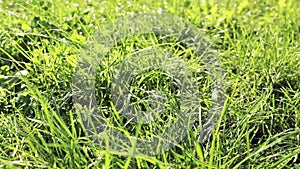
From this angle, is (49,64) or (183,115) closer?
(183,115)

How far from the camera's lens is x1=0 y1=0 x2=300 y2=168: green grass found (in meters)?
1.43

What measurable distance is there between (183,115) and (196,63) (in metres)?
0.36

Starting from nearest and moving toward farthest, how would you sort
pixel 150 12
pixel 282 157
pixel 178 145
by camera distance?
pixel 178 145
pixel 282 157
pixel 150 12

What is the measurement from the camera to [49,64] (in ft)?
6.04

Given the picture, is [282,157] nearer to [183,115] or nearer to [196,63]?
[183,115]

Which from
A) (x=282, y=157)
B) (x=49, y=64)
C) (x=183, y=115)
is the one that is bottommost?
(x=282, y=157)

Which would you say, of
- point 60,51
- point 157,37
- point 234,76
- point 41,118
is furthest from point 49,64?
point 234,76

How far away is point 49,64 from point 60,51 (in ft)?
0.28

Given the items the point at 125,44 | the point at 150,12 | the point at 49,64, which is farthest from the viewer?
the point at 150,12

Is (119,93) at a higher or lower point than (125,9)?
lower

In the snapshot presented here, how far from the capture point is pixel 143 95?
5.74ft

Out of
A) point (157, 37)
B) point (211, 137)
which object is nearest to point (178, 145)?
point (211, 137)

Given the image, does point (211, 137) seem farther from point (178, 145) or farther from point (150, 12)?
point (150, 12)

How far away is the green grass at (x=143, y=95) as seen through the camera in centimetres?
143
